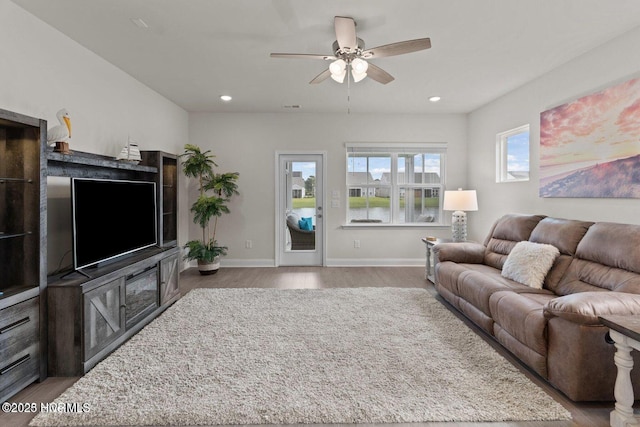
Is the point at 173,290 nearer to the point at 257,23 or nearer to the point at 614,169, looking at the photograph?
the point at 257,23

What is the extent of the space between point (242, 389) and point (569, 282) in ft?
8.90

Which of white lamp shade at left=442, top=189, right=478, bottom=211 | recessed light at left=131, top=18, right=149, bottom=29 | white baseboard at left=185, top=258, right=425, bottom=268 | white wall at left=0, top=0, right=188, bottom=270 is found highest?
recessed light at left=131, top=18, right=149, bottom=29

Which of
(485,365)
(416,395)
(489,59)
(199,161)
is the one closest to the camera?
(416,395)

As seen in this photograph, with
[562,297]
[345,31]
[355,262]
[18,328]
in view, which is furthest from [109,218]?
[355,262]

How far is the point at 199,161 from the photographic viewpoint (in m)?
4.87

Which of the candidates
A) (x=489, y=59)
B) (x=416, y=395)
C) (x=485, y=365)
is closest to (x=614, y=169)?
(x=489, y=59)

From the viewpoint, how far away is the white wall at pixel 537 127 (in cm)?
277

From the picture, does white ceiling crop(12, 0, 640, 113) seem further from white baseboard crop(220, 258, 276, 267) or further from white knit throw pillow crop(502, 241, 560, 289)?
white baseboard crop(220, 258, 276, 267)

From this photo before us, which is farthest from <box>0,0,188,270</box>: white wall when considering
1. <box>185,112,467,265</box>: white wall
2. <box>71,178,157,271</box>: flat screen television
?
<box>185,112,467,265</box>: white wall

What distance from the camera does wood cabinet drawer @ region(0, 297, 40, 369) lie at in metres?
1.86

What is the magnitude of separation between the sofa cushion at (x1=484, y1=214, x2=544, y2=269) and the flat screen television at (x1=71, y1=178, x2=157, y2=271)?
3.84 m

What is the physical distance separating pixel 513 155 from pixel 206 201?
4.46 m

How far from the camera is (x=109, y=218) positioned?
280 centimetres

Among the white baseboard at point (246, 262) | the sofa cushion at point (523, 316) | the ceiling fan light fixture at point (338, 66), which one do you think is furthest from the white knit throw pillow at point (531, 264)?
the white baseboard at point (246, 262)
